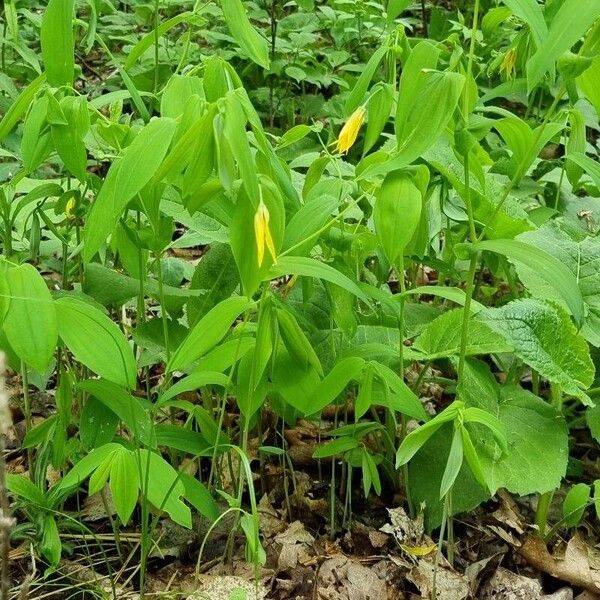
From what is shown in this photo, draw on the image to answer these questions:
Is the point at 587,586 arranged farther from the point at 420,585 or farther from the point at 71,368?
the point at 71,368

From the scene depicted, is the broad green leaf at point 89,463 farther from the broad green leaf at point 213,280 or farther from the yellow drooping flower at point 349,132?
the yellow drooping flower at point 349,132

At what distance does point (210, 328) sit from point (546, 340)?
639 millimetres

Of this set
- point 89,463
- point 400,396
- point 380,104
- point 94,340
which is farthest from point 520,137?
point 89,463

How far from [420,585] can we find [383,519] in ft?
0.57

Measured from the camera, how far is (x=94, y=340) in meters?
1.12

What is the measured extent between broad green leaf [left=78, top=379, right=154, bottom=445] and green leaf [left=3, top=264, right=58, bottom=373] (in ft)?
0.94

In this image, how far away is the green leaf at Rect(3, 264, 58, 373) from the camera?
100 centimetres

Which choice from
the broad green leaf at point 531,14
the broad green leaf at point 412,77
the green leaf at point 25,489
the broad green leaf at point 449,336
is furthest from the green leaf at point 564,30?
the green leaf at point 25,489

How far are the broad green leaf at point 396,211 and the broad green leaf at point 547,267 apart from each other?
11 cm

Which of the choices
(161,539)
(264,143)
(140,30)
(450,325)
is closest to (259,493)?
(161,539)

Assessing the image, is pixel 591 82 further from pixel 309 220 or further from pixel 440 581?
pixel 440 581

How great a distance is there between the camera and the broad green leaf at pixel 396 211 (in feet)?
3.77

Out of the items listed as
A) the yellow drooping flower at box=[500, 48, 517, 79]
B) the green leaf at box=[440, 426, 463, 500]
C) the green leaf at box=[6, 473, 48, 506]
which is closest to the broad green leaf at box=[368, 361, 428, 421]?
the green leaf at box=[440, 426, 463, 500]

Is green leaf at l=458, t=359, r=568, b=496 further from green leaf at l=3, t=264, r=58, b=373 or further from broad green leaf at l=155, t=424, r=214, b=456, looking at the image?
green leaf at l=3, t=264, r=58, b=373
